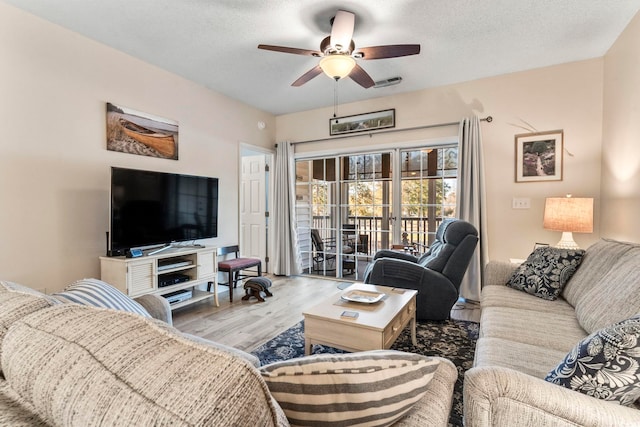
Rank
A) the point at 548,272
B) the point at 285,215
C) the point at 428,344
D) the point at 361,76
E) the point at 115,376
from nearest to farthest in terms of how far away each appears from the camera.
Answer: the point at 115,376, the point at 548,272, the point at 428,344, the point at 361,76, the point at 285,215

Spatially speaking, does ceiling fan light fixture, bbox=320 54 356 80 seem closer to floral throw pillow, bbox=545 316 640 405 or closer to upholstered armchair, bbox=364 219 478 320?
upholstered armchair, bbox=364 219 478 320

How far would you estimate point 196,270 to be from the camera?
3.33 metres

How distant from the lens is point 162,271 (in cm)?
296

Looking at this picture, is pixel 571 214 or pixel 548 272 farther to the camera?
pixel 571 214

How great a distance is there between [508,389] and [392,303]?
133 centimetres

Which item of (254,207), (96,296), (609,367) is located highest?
(254,207)

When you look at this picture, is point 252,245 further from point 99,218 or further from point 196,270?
point 99,218

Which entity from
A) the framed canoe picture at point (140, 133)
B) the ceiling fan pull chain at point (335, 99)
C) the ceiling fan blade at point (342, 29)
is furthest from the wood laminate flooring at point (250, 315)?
the ceiling fan pull chain at point (335, 99)

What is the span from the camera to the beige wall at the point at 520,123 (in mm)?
3209

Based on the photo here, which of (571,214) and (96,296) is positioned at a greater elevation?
(571,214)

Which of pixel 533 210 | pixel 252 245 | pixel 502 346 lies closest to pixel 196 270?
pixel 252 245

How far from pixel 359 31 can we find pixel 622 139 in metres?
2.48

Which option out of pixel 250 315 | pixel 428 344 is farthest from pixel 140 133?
pixel 428 344

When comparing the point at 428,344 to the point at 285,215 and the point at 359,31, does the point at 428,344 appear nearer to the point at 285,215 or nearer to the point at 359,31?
the point at 359,31
